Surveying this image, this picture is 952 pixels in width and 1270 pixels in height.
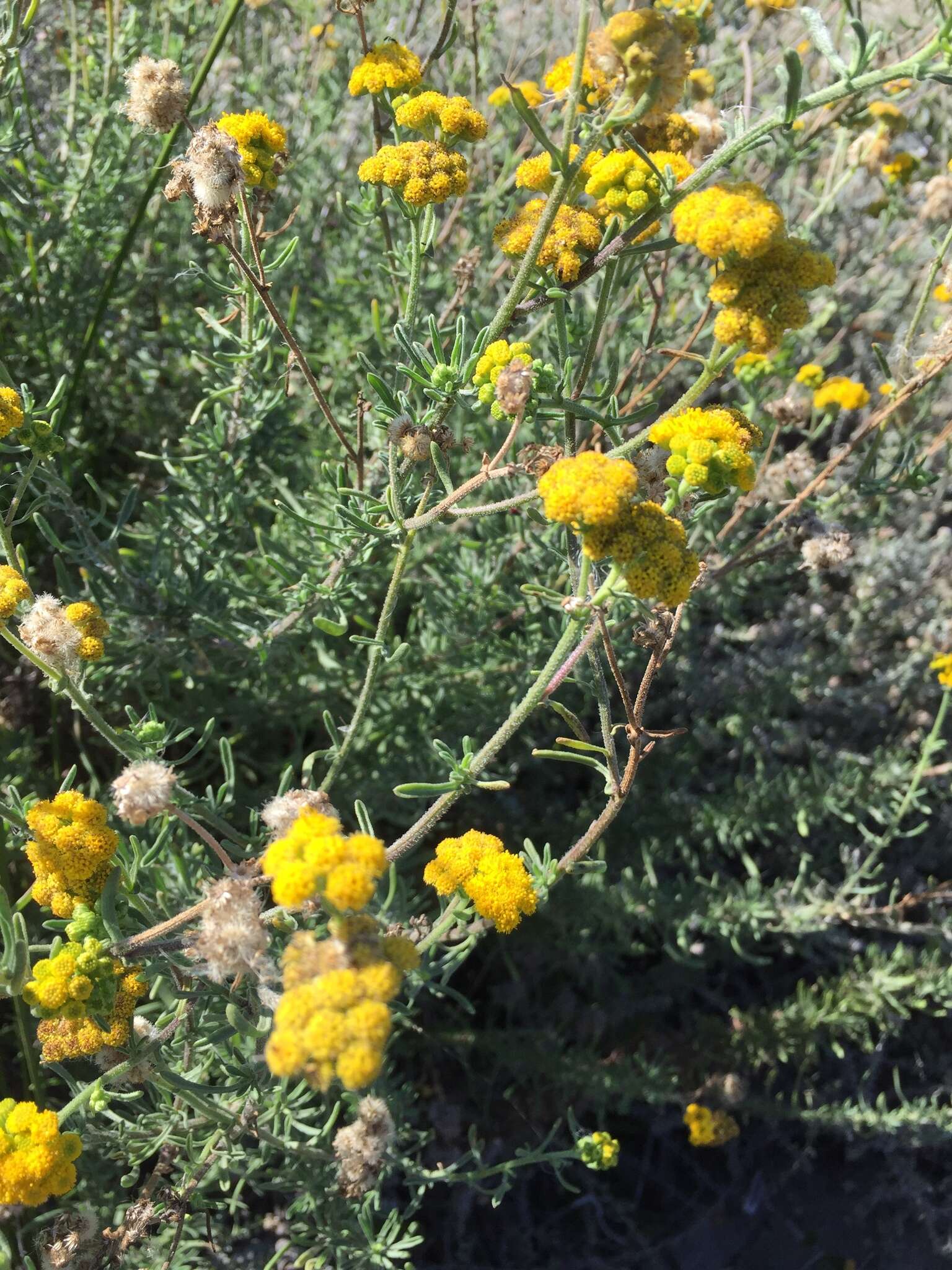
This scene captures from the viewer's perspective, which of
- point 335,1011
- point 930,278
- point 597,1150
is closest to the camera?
point 335,1011

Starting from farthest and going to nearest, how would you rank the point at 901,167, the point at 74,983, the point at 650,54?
the point at 901,167 → the point at 74,983 → the point at 650,54

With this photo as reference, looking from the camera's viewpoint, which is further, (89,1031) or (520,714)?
(520,714)

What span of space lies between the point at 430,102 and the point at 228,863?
160 centimetres

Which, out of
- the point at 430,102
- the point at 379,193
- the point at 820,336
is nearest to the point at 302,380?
the point at 379,193

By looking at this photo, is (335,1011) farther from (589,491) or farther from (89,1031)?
(589,491)

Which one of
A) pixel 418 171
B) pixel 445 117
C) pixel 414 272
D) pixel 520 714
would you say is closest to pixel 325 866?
pixel 520 714

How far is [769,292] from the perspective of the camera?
5.59 ft

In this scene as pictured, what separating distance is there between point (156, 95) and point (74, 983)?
1857 mm

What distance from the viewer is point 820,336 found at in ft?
16.9

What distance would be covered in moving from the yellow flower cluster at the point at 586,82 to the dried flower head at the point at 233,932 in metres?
1.43

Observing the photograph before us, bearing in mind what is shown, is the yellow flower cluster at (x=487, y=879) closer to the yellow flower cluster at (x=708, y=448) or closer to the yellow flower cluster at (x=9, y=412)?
the yellow flower cluster at (x=708, y=448)

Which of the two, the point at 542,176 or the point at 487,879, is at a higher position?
the point at 542,176

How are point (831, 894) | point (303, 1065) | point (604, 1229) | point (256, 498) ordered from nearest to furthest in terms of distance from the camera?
Answer: 1. point (303, 1065)
2. point (256, 498)
3. point (604, 1229)
4. point (831, 894)

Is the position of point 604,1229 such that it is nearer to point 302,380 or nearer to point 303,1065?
point 303,1065
